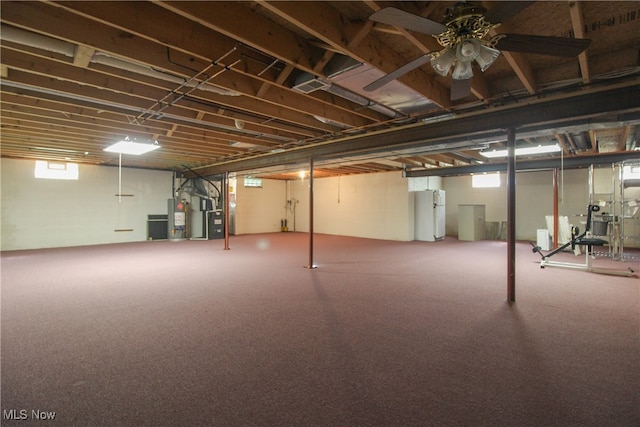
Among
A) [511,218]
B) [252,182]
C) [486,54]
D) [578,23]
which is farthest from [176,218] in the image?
[578,23]

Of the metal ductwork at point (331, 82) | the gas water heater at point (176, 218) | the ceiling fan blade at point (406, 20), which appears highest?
the metal ductwork at point (331, 82)

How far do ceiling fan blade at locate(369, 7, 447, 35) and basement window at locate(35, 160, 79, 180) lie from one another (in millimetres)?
10160

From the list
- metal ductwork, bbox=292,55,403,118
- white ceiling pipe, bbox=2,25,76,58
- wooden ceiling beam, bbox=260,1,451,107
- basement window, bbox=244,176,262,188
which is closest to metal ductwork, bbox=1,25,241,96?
white ceiling pipe, bbox=2,25,76,58

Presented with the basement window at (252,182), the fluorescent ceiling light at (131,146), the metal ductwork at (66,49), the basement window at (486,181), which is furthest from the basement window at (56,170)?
the basement window at (486,181)

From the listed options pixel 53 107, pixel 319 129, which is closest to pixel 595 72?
pixel 319 129

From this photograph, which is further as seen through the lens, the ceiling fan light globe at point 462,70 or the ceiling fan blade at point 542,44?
the ceiling fan light globe at point 462,70

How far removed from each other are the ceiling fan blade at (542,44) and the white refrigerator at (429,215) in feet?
26.0

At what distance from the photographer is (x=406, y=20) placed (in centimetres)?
169

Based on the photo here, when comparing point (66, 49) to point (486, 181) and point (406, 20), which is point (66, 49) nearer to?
point (406, 20)

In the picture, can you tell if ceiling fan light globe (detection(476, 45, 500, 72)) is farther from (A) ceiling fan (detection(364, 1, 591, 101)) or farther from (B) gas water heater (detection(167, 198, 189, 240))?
(B) gas water heater (detection(167, 198, 189, 240))

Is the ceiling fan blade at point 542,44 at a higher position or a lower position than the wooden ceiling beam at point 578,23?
lower

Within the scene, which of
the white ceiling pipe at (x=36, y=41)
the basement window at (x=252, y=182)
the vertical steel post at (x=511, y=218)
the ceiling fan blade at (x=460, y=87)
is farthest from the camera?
the basement window at (x=252, y=182)

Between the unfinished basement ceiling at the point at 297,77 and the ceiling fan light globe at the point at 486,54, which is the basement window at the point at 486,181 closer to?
the unfinished basement ceiling at the point at 297,77

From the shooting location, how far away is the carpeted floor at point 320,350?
68.4 inches
